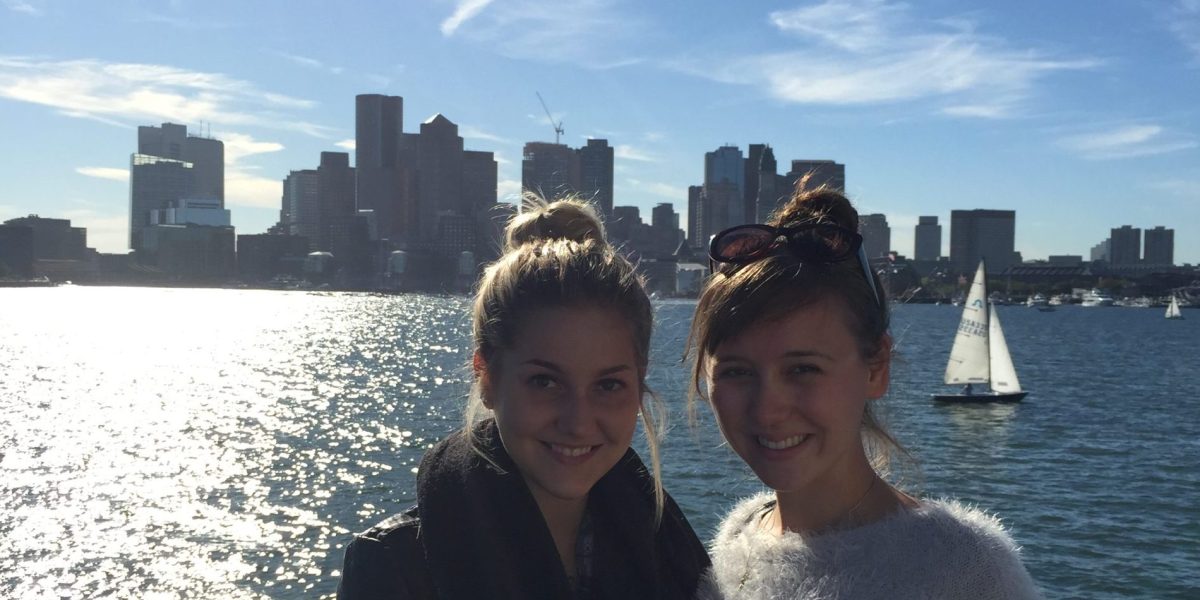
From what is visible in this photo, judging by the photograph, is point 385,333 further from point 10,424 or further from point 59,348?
point 10,424

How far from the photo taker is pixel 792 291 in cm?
276

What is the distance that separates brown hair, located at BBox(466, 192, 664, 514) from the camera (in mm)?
2904

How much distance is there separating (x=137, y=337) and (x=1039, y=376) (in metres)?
70.6

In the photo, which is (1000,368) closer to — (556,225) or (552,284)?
(556,225)

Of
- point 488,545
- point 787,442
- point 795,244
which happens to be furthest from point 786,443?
point 488,545

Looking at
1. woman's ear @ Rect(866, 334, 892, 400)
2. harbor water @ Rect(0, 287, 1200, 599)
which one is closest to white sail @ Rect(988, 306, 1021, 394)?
harbor water @ Rect(0, 287, 1200, 599)

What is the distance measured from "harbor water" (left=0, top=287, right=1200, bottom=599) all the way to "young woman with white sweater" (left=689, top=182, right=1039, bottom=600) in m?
0.55

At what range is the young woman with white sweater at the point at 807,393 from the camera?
2709 mm

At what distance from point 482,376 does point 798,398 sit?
94 centimetres

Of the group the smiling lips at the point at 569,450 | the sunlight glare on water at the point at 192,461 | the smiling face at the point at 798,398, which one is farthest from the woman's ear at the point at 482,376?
the sunlight glare on water at the point at 192,461

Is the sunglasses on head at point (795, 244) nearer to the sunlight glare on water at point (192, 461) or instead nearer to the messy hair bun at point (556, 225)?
the messy hair bun at point (556, 225)

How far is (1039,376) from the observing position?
186 feet

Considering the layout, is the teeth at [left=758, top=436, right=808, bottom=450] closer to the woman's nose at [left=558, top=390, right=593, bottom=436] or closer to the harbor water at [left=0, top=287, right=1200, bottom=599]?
the woman's nose at [left=558, top=390, right=593, bottom=436]

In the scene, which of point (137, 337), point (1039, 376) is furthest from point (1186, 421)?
point (137, 337)
